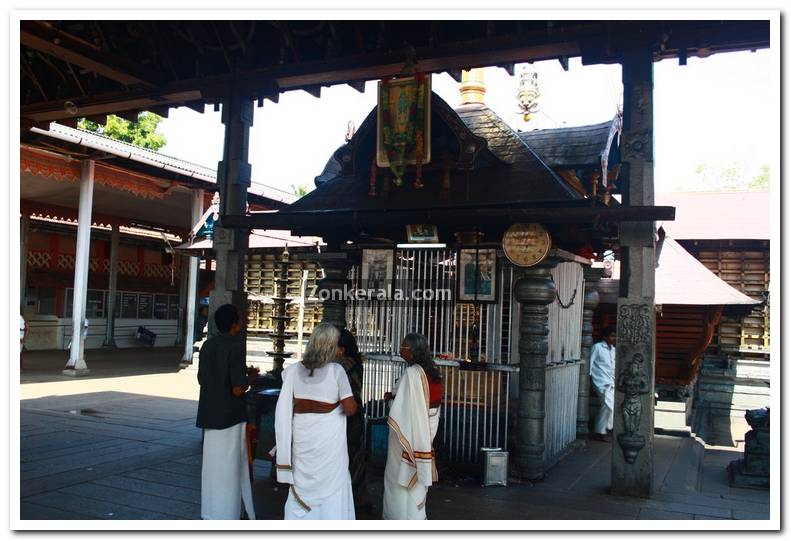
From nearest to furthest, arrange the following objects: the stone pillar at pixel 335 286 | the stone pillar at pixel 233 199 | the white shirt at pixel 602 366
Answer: the stone pillar at pixel 233 199
the stone pillar at pixel 335 286
the white shirt at pixel 602 366

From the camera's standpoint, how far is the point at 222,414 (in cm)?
525

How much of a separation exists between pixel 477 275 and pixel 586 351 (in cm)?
365

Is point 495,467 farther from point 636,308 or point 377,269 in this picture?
point 377,269

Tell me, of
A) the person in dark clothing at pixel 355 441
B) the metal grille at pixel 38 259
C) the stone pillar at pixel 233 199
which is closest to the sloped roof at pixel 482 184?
the stone pillar at pixel 233 199

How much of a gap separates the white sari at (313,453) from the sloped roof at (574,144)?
15.8 ft

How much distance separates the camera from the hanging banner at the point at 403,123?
7.07 metres

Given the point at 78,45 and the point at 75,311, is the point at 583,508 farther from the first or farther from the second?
the point at 75,311

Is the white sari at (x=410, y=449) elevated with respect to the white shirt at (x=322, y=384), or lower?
lower

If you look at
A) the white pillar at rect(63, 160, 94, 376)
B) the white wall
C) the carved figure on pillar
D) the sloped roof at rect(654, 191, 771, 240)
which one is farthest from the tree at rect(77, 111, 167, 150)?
the carved figure on pillar

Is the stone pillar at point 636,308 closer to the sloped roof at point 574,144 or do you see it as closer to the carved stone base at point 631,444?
the carved stone base at point 631,444

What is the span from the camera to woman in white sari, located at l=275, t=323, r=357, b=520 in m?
4.70

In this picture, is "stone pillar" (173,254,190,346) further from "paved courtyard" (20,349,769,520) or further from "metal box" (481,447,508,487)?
"metal box" (481,447,508,487)

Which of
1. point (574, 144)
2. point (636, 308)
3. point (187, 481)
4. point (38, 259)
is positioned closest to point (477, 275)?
point (636, 308)
